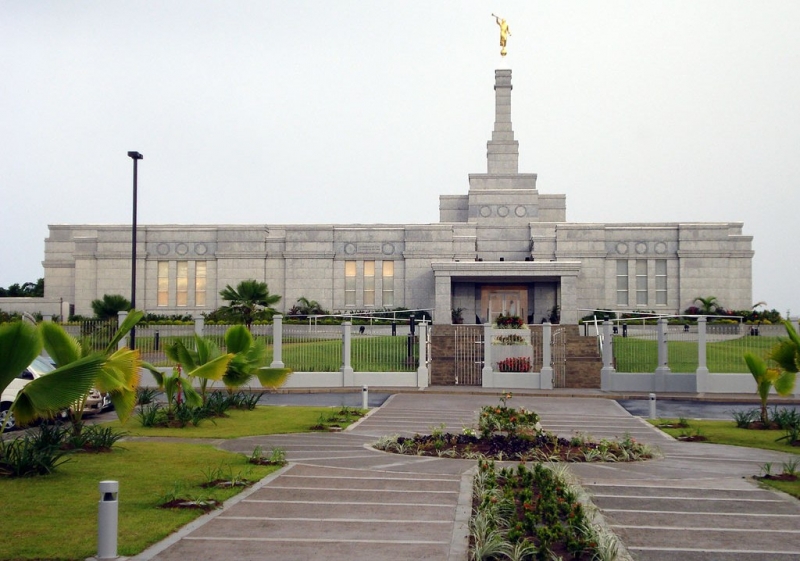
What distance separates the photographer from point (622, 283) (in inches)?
2172

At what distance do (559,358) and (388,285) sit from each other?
81.6ft

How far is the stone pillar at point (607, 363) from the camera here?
29094 millimetres

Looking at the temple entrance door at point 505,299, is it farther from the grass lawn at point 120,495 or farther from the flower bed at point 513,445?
the grass lawn at point 120,495

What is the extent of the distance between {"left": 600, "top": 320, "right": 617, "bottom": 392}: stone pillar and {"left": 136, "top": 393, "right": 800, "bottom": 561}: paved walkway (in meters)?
12.9

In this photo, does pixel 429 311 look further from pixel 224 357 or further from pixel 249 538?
pixel 249 538

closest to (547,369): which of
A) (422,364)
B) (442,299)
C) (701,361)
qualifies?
(422,364)

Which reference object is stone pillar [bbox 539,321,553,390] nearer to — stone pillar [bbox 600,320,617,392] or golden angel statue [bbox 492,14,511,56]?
stone pillar [bbox 600,320,617,392]

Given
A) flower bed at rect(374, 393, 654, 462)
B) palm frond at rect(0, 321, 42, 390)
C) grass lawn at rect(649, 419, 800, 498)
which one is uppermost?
palm frond at rect(0, 321, 42, 390)

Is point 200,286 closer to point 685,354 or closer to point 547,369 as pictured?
point 547,369

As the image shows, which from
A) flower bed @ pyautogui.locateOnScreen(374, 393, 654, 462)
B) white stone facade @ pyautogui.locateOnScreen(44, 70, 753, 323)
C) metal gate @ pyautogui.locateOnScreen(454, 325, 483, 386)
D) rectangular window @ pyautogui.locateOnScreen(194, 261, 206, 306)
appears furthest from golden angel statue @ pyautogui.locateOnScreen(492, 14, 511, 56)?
flower bed @ pyautogui.locateOnScreen(374, 393, 654, 462)

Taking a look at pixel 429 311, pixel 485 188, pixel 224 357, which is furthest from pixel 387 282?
pixel 224 357

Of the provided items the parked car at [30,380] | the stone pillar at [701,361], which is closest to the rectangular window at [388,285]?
the stone pillar at [701,361]

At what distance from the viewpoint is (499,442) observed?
15086mm

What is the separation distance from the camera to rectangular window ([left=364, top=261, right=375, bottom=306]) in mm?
55562
